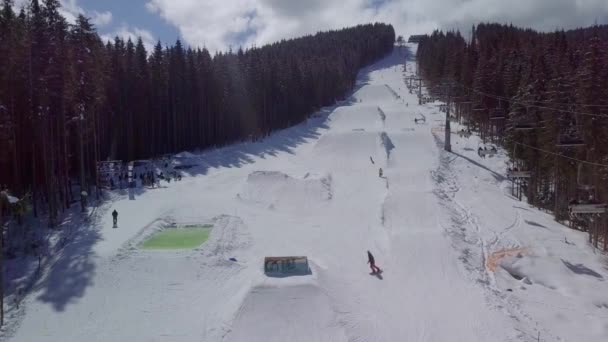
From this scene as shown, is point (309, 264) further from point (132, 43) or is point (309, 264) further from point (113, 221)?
point (132, 43)

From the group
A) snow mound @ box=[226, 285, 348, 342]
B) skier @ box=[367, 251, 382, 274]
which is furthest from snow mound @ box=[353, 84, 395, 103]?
snow mound @ box=[226, 285, 348, 342]

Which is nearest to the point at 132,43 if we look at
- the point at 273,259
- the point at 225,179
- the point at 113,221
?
the point at 225,179

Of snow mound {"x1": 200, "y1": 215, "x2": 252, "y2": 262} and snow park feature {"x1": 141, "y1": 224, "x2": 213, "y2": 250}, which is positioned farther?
snow park feature {"x1": 141, "y1": 224, "x2": 213, "y2": 250}

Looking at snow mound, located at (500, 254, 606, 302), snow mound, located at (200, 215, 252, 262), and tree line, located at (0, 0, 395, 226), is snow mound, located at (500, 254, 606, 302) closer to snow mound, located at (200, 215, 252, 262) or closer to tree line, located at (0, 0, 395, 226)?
snow mound, located at (200, 215, 252, 262)

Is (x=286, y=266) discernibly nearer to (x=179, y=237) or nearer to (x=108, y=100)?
(x=179, y=237)

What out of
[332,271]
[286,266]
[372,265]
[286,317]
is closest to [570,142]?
[372,265]

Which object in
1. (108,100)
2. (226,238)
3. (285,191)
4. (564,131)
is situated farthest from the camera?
(108,100)
